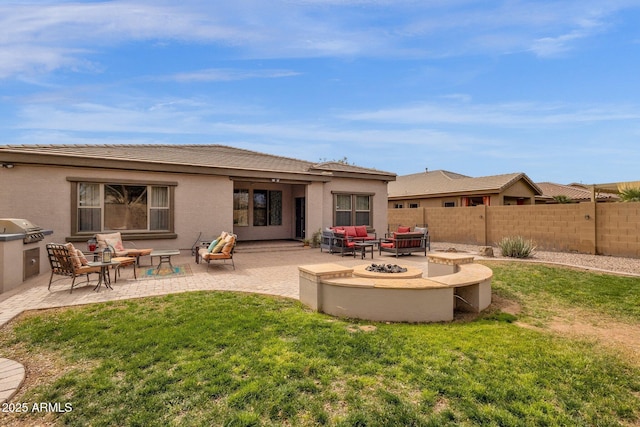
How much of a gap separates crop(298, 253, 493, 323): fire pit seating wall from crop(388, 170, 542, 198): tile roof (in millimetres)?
15954

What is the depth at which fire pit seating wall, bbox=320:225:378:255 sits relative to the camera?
1245 centimetres

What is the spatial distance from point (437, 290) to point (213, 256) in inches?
251

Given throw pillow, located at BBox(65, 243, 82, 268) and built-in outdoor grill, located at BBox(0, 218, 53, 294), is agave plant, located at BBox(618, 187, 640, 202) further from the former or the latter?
built-in outdoor grill, located at BBox(0, 218, 53, 294)

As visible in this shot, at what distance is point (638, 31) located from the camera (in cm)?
880

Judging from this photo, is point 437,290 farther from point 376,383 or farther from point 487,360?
point 376,383

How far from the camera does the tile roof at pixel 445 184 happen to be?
19967mm

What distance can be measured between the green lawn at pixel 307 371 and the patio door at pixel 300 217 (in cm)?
1047

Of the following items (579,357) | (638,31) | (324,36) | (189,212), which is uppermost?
(324,36)

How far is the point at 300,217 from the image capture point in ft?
52.6

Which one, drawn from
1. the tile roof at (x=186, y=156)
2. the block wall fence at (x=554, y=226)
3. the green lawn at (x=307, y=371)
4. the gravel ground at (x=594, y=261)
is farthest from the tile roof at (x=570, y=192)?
the green lawn at (x=307, y=371)

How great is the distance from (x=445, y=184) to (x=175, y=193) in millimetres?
19267

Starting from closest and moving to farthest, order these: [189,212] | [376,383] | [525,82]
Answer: [376,383], [189,212], [525,82]

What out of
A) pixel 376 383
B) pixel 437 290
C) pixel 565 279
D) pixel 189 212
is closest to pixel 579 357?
pixel 437 290

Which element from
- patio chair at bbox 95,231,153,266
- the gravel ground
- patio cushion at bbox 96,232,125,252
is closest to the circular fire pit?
the gravel ground
